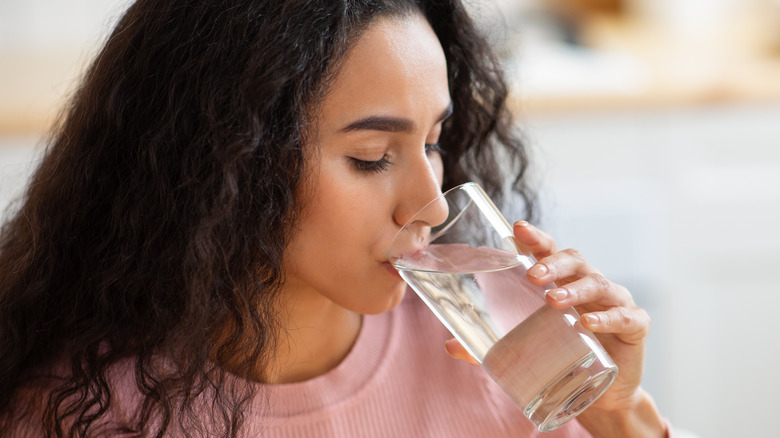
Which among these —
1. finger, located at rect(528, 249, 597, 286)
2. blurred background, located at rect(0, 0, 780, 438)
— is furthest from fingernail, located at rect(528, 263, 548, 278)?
blurred background, located at rect(0, 0, 780, 438)

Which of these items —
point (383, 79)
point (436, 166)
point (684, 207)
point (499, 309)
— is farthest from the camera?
point (684, 207)

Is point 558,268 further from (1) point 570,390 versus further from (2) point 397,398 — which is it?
(2) point 397,398

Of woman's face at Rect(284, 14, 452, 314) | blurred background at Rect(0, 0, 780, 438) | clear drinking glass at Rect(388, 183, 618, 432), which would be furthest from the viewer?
blurred background at Rect(0, 0, 780, 438)

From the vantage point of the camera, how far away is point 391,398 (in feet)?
3.65

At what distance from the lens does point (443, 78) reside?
39.4 inches

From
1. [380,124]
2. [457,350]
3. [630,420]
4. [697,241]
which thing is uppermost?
[380,124]

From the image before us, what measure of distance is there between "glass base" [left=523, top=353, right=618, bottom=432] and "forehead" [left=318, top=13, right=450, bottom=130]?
0.31 metres

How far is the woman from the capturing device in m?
0.92

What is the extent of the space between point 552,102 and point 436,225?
1350 millimetres

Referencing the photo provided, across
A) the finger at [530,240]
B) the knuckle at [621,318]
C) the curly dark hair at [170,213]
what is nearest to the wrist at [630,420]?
the knuckle at [621,318]

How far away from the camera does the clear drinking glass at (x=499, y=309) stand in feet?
2.72

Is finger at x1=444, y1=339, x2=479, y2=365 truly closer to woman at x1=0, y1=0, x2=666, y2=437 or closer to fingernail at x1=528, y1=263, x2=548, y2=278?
woman at x1=0, y1=0, x2=666, y2=437

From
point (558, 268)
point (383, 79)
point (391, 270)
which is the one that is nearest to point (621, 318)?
point (558, 268)

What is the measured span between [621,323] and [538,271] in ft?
0.51
